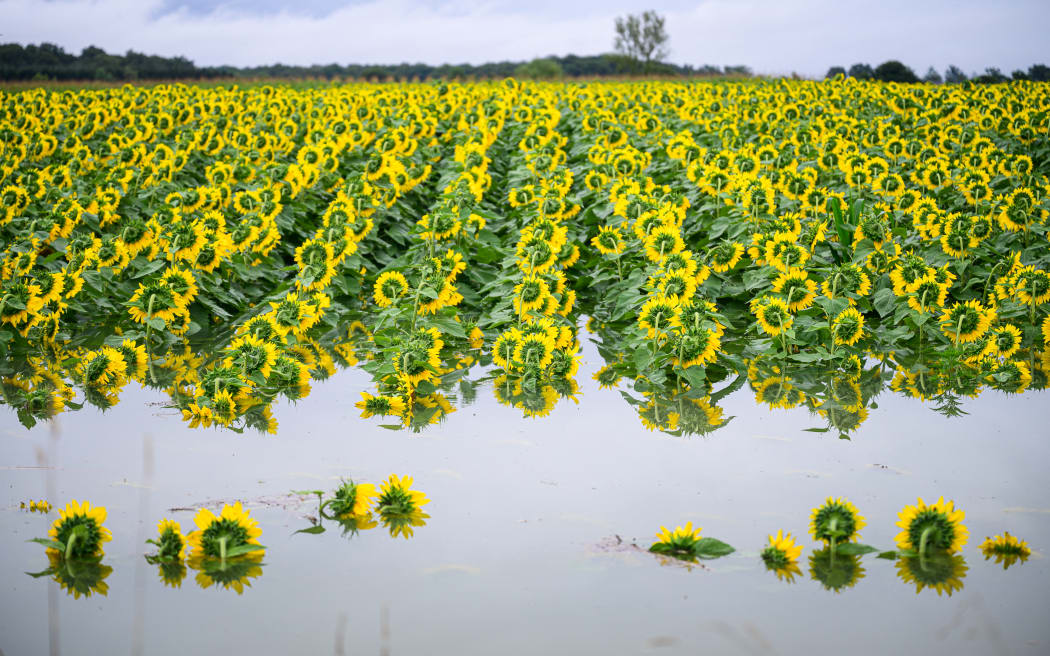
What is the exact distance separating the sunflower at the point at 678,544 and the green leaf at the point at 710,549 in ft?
0.06

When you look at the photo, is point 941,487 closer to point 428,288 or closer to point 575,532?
point 575,532

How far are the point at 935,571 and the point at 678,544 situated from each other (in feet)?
3.11

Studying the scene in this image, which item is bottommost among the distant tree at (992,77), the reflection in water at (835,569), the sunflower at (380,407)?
the reflection in water at (835,569)

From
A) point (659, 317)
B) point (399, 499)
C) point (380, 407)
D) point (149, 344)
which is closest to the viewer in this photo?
→ point (399, 499)

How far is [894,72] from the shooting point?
2773 centimetres

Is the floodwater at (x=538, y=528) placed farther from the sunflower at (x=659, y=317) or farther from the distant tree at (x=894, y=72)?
the distant tree at (x=894, y=72)

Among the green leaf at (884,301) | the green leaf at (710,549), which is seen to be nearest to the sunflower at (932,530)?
the green leaf at (710,549)

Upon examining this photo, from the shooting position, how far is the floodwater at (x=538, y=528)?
302 cm

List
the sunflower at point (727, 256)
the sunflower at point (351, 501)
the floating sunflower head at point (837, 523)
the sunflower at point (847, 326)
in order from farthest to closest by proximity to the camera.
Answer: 1. the sunflower at point (727, 256)
2. the sunflower at point (847, 326)
3. the sunflower at point (351, 501)
4. the floating sunflower head at point (837, 523)

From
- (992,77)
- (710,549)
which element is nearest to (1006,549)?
(710,549)

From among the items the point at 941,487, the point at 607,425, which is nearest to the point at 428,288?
the point at 607,425

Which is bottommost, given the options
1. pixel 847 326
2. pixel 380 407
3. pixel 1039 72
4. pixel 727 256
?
pixel 380 407

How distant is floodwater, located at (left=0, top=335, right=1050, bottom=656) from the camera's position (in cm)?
302

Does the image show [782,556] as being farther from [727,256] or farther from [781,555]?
[727,256]
